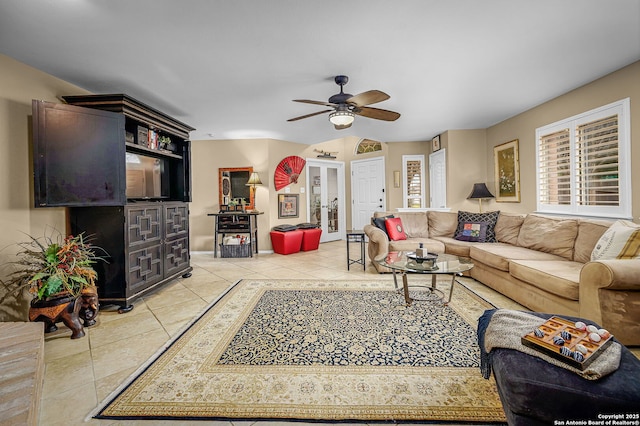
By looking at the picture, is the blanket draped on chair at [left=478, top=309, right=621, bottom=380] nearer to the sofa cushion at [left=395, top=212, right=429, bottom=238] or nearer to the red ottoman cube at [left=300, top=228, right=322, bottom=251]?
the sofa cushion at [left=395, top=212, right=429, bottom=238]

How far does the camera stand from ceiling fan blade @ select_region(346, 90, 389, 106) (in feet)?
8.57

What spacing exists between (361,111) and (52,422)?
3.42m

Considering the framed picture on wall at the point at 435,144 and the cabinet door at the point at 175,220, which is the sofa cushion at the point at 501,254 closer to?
the framed picture on wall at the point at 435,144

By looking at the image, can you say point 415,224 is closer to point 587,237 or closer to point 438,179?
point 438,179

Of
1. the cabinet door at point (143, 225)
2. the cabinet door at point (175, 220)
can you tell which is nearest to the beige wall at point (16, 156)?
the cabinet door at point (143, 225)

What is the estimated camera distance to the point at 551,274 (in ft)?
7.97

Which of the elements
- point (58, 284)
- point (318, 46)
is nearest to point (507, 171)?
point (318, 46)

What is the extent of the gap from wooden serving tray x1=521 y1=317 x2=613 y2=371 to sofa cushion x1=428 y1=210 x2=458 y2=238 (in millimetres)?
3339

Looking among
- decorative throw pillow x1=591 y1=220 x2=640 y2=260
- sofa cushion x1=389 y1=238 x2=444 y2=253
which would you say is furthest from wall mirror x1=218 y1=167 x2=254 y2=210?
decorative throw pillow x1=591 y1=220 x2=640 y2=260

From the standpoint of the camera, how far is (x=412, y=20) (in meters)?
2.07

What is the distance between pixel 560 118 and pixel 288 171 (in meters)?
4.65

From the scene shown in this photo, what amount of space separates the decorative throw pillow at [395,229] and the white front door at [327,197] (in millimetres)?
2706

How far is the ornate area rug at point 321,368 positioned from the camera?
1474 millimetres

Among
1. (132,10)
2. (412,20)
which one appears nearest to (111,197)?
(132,10)
